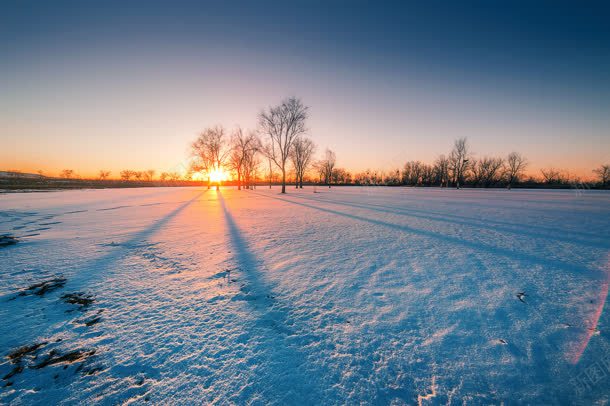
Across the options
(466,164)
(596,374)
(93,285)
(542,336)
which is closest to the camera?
(596,374)

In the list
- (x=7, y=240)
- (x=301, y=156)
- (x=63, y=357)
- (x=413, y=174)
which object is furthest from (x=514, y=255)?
(x=413, y=174)

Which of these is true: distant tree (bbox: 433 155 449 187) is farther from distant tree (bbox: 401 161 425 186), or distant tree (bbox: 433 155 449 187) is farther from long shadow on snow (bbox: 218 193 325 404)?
long shadow on snow (bbox: 218 193 325 404)

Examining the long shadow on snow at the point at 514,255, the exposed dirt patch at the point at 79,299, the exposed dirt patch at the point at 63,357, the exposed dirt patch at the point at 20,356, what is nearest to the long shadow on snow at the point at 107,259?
the exposed dirt patch at the point at 79,299

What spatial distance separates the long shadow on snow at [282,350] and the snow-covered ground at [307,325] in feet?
0.06

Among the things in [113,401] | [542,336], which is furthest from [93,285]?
[542,336]

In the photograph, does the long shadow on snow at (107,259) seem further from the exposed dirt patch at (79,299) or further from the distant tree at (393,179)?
the distant tree at (393,179)

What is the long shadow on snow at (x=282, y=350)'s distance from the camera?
2.05 metres

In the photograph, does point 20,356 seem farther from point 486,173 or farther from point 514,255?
point 486,173

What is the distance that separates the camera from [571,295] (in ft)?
12.0

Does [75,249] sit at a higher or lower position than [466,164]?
lower

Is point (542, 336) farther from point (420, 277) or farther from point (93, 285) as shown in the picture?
point (93, 285)

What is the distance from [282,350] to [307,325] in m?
0.54

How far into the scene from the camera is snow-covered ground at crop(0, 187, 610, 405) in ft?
6.84

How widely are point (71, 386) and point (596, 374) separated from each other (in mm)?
5278
